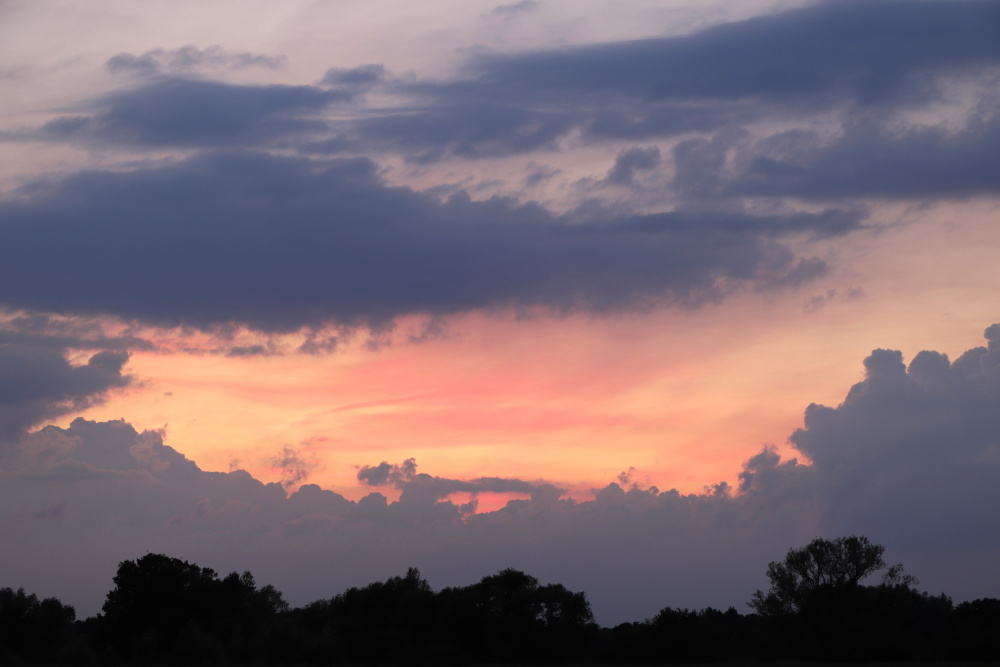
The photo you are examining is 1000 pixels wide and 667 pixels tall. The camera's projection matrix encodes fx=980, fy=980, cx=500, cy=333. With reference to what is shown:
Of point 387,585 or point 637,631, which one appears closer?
point 637,631

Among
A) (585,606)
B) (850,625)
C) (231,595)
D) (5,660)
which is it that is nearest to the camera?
(850,625)

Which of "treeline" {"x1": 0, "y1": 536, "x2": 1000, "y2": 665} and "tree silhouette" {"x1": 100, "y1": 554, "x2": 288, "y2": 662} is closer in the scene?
"treeline" {"x1": 0, "y1": 536, "x2": 1000, "y2": 665}

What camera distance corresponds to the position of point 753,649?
290 feet

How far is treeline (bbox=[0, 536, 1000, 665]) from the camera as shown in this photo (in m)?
85.6

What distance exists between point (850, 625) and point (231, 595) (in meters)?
62.5

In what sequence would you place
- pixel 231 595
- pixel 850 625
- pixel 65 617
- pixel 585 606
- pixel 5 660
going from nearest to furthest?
pixel 850 625, pixel 5 660, pixel 585 606, pixel 231 595, pixel 65 617

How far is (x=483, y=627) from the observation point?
100500 mm

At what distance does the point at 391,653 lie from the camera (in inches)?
3757

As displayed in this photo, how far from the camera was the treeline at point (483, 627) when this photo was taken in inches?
3369

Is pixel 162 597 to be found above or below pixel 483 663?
above

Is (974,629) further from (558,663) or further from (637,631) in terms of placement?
(558,663)

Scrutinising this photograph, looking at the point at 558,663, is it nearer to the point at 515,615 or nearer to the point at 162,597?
the point at 515,615

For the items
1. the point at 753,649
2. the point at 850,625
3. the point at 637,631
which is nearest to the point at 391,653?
the point at 637,631

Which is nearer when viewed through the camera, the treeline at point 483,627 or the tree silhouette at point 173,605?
the treeline at point 483,627
